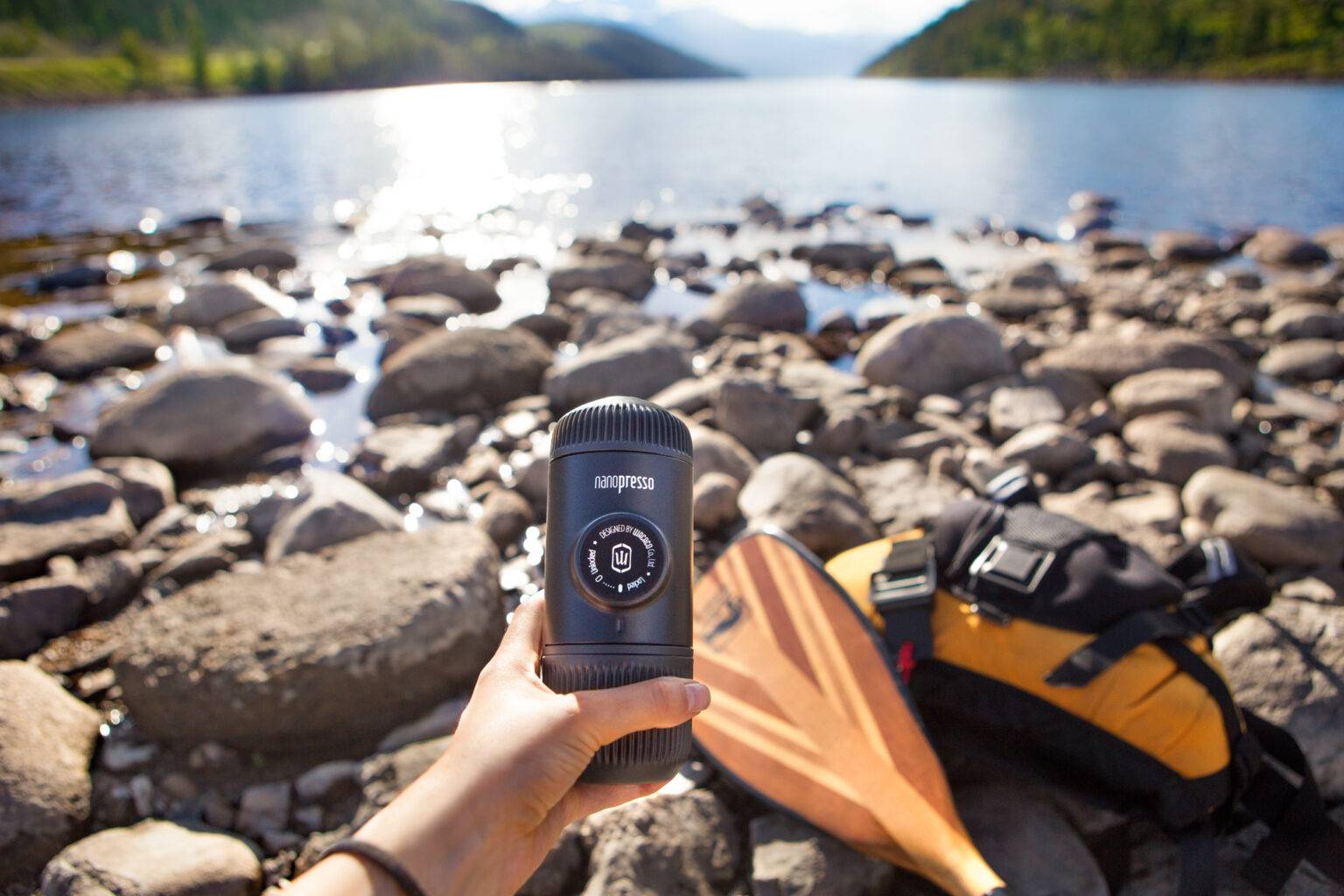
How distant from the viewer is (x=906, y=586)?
3146 mm

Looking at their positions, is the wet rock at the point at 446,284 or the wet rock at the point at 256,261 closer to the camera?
the wet rock at the point at 446,284

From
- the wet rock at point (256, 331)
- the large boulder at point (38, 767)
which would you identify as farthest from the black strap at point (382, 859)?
the wet rock at point (256, 331)

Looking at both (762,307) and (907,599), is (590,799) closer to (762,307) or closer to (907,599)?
(907,599)

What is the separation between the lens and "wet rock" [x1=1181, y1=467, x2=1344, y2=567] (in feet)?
14.6

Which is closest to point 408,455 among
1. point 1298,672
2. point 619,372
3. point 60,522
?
point 619,372

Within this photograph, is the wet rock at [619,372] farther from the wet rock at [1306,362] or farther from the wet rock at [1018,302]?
the wet rock at [1306,362]

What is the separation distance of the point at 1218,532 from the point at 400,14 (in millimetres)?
166415

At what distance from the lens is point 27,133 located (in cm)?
4381

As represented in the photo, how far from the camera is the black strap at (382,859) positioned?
1.39 meters

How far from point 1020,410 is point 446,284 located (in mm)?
7512

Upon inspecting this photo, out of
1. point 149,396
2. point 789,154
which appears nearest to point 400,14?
point 789,154

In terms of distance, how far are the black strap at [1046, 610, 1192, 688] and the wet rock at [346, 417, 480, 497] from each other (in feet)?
14.2

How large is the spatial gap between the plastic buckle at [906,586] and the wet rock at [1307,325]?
8.03 m

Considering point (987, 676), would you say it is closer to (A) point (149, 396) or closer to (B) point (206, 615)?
(B) point (206, 615)
